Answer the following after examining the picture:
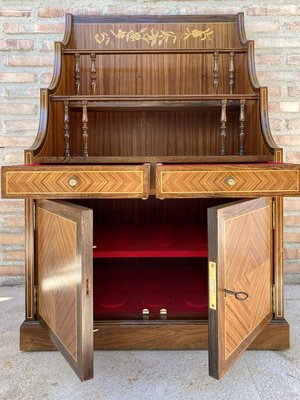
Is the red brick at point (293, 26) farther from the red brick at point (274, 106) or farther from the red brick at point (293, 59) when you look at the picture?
the red brick at point (274, 106)

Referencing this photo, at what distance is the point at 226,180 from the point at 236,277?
286 millimetres

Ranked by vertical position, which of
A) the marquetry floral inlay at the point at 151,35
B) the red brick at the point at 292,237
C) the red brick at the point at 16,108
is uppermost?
the marquetry floral inlay at the point at 151,35

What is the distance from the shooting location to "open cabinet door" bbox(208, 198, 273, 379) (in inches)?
37.6

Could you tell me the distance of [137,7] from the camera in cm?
202

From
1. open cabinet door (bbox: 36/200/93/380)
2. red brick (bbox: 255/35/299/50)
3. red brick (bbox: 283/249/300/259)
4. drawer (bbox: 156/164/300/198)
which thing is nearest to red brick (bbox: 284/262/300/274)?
red brick (bbox: 283/249/300/259)

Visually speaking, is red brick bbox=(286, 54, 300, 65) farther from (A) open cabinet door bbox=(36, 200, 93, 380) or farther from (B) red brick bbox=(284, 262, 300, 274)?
(A) open cabinet door bbox=(36, 200, 93, 380)

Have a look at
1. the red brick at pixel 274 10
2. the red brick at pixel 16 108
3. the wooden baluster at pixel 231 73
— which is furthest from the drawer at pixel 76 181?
the red brick at pixel 274 10

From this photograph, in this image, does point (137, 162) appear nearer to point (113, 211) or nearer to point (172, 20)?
point (113, 211)

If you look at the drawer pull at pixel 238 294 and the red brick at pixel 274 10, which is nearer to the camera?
the drawer pull at pixel 238 294

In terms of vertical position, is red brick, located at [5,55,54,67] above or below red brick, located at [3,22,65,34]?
below

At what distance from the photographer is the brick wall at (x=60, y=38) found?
201cm

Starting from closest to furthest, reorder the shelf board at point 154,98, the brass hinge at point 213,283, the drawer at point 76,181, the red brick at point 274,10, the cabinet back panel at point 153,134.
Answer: the brass hinge at point 213,283
the drawer at point 76,181
the shelf board at point 154,98
the cabinet back panel at point 153,134
the red brick at point 274,10

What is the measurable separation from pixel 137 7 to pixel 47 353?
1791 millimetres

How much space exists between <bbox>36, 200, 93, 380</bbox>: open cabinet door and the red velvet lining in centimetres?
25
